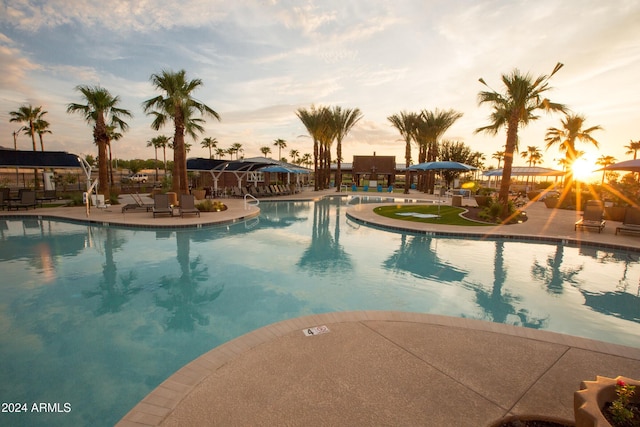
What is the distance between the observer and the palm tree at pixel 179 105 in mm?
16312

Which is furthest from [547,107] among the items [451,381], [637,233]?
[451,381]

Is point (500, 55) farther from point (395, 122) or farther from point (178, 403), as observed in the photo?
point (395, 122)

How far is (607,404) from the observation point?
6.94ft

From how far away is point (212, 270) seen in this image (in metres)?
7.75

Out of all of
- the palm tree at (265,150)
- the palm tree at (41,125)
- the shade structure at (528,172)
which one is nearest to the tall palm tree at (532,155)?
the shade structure at (528,172)

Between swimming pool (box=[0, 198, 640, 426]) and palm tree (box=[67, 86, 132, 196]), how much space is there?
27.6 ft

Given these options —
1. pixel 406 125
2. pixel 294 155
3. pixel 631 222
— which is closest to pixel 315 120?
pixel 406 125

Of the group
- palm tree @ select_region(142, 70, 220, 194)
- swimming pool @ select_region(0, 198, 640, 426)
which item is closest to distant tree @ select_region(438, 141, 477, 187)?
swimming pool @ select_region(0, 198, 640, 426)

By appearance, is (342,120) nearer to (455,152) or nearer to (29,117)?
(455,152)

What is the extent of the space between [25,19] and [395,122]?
100 ft

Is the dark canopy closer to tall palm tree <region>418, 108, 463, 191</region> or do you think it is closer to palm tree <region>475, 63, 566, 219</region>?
palm tree <region>475, 63, 566, 219</region>

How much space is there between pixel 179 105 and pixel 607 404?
19478mm

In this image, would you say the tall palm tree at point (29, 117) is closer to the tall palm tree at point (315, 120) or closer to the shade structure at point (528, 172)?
the tall palm tree at point (315, 120)

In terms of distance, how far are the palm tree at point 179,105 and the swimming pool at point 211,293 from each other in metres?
6.95
